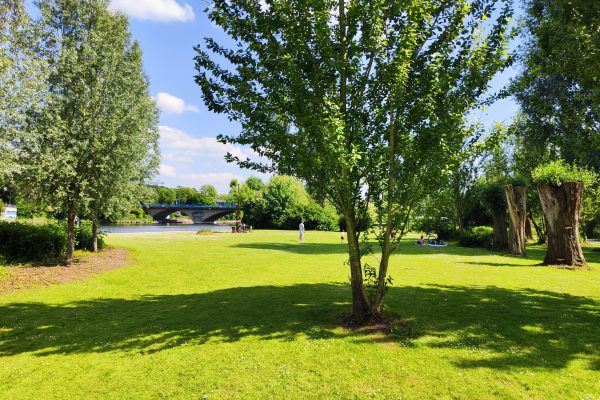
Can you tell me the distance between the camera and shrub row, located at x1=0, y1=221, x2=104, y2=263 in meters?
18.2

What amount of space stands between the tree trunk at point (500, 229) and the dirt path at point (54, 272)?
28.6 m

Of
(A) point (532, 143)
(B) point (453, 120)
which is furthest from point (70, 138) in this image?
(A) point (532, 143)

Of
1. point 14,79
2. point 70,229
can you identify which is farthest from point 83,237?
point 14,79

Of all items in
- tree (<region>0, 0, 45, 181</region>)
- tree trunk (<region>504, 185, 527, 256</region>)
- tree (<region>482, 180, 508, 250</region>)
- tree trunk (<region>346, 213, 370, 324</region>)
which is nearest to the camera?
tree trunk (<region>346, 213, 370, 324</region>)

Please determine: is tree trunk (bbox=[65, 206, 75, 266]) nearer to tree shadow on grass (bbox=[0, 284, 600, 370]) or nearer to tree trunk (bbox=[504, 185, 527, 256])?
tree shadow on grass (bbox=[0, 284, 600, 370])

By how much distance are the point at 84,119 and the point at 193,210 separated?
93.1 metres

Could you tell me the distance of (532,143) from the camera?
108ft

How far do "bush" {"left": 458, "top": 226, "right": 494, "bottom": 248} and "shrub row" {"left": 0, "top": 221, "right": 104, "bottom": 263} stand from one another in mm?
32904

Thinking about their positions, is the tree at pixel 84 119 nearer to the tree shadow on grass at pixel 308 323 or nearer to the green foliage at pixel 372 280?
the tree shadow on grass at pixel 308 323

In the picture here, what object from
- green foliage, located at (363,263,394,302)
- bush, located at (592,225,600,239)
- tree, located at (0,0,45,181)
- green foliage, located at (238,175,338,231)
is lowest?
bush, located at (592,225,600,239)

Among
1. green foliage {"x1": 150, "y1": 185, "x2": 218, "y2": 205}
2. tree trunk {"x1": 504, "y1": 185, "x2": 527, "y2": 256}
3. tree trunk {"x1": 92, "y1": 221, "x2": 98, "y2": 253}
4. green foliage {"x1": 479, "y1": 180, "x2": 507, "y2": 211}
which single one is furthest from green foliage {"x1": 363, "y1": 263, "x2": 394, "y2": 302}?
green foliage {"x1": 150, "y1": 185, "x2": 218, "y2": 205}

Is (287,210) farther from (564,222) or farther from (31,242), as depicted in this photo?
(564,222)

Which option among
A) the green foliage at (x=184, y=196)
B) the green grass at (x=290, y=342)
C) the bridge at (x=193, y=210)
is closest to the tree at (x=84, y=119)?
the green grass at (x=290, y=342)

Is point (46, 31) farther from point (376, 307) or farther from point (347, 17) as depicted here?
point (376, 307)
